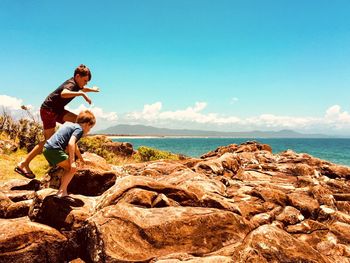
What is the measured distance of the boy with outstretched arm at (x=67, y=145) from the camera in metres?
7.66

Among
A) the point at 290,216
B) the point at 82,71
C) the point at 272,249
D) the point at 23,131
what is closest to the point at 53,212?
the point at 82,71

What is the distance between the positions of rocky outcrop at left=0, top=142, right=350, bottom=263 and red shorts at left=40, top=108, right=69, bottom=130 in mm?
2032

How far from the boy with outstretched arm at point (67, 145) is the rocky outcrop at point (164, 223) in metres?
0.99

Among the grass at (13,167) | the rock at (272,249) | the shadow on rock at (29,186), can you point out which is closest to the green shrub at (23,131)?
the grass at (13,167)

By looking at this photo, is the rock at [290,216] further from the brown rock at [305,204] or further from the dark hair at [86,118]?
the dark hair at [86,118]

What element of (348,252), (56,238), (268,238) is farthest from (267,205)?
(56,238)

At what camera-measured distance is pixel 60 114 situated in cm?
937

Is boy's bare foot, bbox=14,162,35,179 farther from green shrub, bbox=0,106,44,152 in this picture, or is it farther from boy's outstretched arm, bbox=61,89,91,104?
green shrub, bbox=0,106,44,152

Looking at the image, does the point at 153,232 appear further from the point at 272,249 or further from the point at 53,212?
the point at 53,212

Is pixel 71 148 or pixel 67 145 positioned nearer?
pixel 71 148

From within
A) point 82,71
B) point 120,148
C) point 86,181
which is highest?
point 82,71

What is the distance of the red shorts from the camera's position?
29.9 ft

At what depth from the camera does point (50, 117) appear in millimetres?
9203

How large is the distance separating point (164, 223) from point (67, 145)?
372cm
